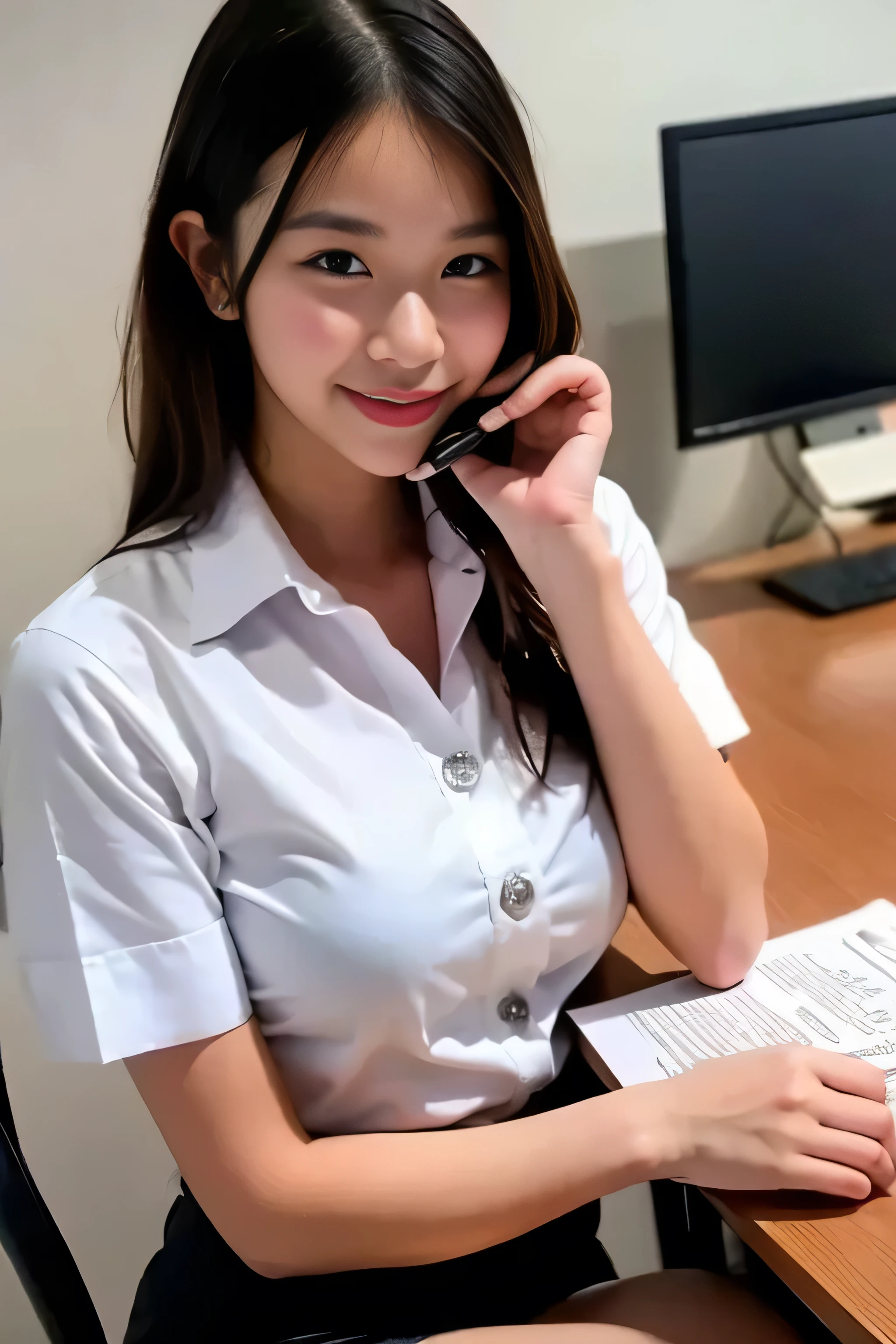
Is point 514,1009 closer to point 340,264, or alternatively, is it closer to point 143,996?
point 143,996

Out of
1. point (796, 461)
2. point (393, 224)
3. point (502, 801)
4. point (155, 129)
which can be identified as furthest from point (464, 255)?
point (796, 461)

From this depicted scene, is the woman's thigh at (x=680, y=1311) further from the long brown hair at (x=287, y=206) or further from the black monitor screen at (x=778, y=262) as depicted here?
→ the black monitor screen at (x=778, y=262)

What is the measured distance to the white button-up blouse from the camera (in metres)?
0.72

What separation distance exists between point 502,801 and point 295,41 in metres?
0.55

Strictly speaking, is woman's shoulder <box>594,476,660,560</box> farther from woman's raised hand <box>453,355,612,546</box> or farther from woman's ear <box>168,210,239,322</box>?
woman's ear <box>168,210,239,322</box>

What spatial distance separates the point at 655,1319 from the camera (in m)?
0.77

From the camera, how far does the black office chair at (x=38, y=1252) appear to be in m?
0.77

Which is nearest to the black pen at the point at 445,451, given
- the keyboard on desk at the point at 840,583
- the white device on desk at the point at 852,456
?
the keyboard on desk at the point at 840,583

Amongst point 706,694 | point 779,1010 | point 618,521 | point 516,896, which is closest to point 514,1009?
point 516,896

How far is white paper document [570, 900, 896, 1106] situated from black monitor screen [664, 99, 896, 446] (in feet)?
2.65

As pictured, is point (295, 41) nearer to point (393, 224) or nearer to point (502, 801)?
point (393, 224)

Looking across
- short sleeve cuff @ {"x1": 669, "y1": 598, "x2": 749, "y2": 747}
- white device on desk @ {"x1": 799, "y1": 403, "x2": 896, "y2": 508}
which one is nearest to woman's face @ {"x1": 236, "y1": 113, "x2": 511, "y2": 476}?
short sleeve cuff @ {"x1": 669, "y1": 598, "x2": 749, "y2": 747}

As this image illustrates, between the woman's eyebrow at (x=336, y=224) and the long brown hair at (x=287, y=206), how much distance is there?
0.05 ft

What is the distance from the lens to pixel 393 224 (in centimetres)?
72
